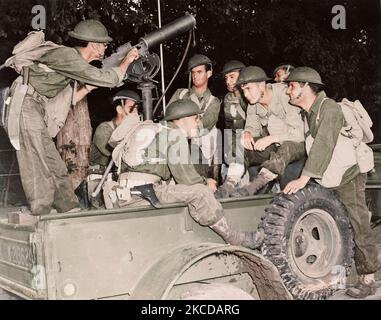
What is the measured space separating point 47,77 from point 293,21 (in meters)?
8.72

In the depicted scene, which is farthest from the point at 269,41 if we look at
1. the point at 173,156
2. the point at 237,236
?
the point at 237,236

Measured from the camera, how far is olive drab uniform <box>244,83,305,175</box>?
4539 millimetres

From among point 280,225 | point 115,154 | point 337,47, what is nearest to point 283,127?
point 280,225

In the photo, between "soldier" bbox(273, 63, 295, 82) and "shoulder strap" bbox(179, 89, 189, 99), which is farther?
"soldier" bbox(273, 63, 295, 82)

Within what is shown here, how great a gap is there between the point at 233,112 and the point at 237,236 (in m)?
2.72

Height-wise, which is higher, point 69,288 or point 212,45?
point 212,45

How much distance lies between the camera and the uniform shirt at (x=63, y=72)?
13.2 feet

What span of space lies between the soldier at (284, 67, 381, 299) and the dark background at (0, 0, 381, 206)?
523 cm

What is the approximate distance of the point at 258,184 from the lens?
14.9 ft

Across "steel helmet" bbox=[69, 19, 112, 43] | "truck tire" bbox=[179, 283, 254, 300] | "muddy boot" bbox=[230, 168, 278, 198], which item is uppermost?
"steel helmet" bbox=[69, 19, 112, 43]

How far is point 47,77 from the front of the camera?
415 centimetres

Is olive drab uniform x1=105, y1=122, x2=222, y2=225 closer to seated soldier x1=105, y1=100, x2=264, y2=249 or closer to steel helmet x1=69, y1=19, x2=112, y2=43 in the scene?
seated soldier x1=105, y1=100, x2=264, y2=249

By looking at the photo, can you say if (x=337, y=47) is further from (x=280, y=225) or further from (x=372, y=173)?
(x=280, y=225)

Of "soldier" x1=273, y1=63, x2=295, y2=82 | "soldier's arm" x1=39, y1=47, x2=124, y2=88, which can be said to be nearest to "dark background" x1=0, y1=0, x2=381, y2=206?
"soldier" x1=273, y1=63, x2=295, y2=82
